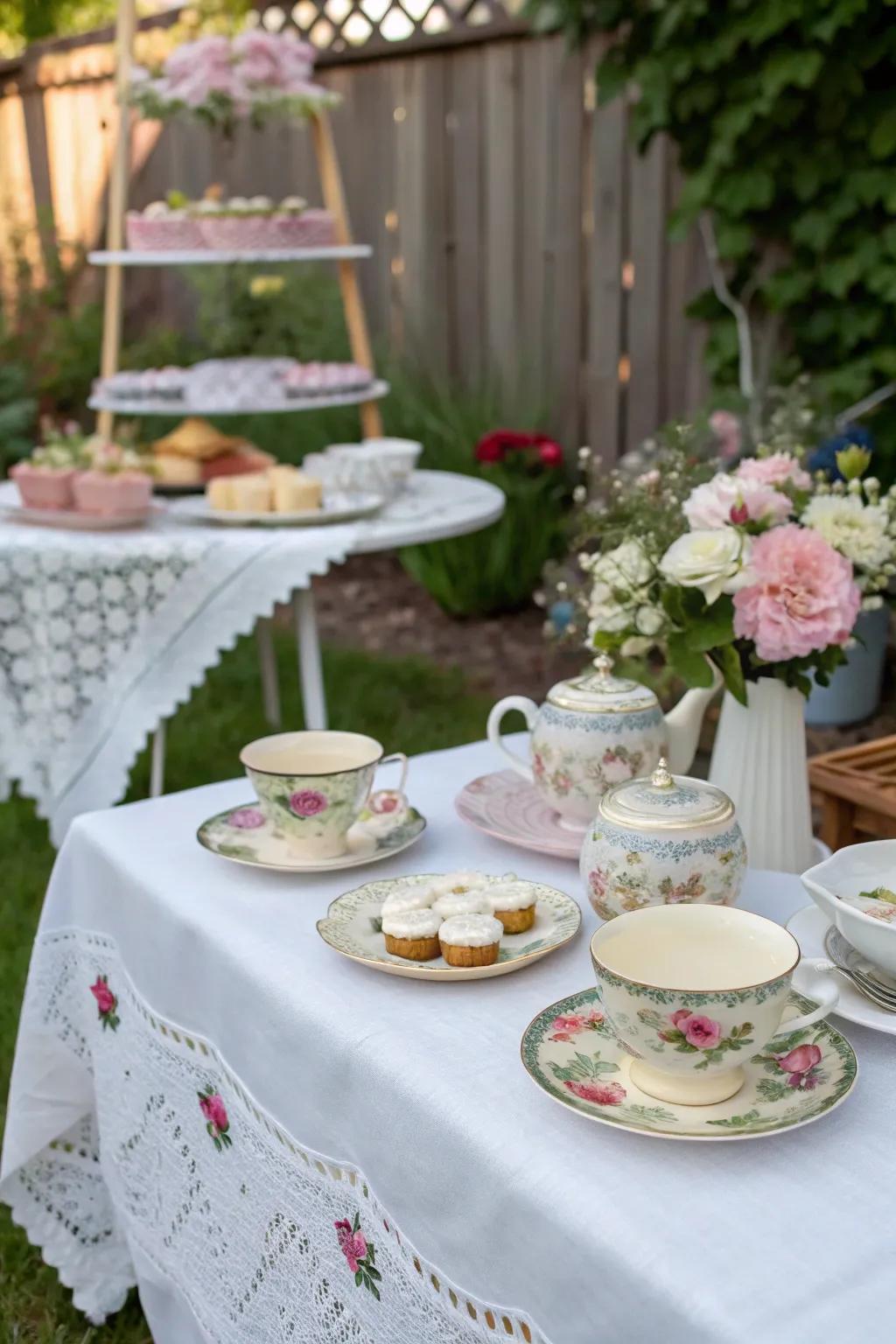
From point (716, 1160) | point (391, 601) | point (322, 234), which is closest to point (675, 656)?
point (716, 1160)

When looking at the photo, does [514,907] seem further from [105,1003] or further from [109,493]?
[109,493]

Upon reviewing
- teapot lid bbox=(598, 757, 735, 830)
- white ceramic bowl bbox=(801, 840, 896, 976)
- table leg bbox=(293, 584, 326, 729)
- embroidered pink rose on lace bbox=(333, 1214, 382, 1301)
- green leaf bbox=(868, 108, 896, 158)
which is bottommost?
table leg bbox=(293, 584, 326, 729)

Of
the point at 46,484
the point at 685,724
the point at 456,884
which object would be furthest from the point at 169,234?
the point at 456,884

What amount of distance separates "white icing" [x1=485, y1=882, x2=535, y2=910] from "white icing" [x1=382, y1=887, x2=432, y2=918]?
0.17 ft

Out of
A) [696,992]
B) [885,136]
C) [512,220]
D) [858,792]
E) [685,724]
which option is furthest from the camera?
[512,220]

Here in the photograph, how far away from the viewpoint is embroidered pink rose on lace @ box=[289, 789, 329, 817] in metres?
1.28

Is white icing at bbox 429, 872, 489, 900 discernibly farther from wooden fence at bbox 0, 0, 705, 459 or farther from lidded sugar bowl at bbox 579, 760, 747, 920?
wooden fence at bbox 0, 0, 705, 459

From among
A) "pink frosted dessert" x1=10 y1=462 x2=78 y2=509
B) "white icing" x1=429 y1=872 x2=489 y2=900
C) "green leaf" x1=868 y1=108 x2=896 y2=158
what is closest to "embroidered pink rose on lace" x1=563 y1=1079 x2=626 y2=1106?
"white icing" x1=429 y1=872 x2=489 y2=900

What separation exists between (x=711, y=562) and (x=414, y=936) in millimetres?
421

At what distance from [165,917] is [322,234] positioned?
2.40 m

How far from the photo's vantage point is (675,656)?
1280mm

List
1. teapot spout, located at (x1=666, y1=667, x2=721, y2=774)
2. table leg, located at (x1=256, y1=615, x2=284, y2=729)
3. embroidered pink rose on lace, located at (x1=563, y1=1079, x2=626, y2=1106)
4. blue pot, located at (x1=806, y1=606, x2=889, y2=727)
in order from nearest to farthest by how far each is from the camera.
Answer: embroidered pink rose on lace, located at (x1=563, y1=1079, x2=626, y2=1106)
teapot spout, located at (x1=666, y1=667, x2=721, y2=774)
blue pot, located at (x1=806, y1=606, x2=889, y2=727)
table leg, located at (x1=256, y1=615, x2=284, y2=729)

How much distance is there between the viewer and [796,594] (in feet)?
4.03

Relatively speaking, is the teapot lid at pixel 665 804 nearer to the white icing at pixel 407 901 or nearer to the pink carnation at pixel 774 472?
the white icing at pixel 407 901
